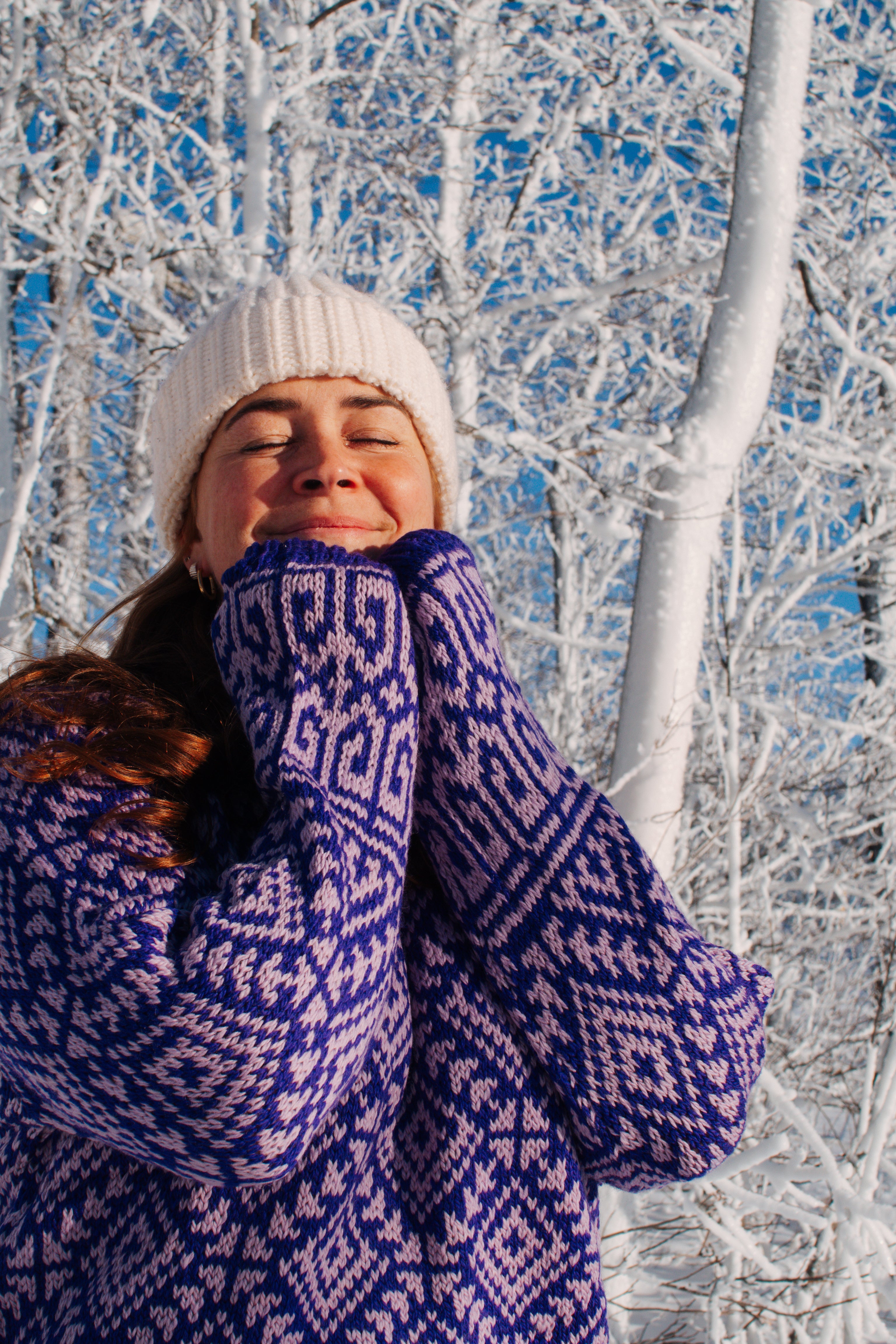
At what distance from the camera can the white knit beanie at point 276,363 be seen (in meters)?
1.23

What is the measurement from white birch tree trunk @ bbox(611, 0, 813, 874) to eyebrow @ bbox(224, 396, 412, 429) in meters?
1.05

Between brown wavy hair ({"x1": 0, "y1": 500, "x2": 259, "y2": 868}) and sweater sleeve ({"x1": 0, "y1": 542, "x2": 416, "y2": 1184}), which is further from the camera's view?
brown wavy hair ({"x1": 0, "y1": 500, "x2": 259, "y2": 868})

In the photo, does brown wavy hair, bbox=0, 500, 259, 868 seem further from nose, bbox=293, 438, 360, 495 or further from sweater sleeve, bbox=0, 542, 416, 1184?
nose, bbox=293, 438, 360, 495

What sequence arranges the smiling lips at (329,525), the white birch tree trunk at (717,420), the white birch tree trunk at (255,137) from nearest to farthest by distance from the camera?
the smiling lips at (329,525), the white birch tree trunk at (717,420), the white birch tree trunk at (255,137)

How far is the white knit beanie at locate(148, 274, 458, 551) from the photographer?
4.02 feet

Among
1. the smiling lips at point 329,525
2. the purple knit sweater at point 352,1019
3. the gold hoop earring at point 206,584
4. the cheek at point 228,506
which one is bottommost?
the purple knit sweater at point 352,1019

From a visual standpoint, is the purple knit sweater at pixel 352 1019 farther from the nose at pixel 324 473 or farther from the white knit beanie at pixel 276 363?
the white knit beanie at pixel 276 363

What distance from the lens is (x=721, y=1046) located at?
91 cm

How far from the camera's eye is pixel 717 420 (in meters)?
2.11

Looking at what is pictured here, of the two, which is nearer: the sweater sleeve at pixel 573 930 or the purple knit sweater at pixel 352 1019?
the purple knit sweater at pixel 352 1019

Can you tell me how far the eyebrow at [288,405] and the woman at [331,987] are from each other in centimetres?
13

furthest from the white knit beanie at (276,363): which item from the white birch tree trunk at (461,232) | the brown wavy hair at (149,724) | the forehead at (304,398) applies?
the white birch tree trunk at (461,232)

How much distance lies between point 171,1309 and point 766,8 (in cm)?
268

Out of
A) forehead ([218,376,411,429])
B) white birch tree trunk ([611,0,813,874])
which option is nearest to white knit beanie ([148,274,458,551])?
forehead ([218,376,411,429])
